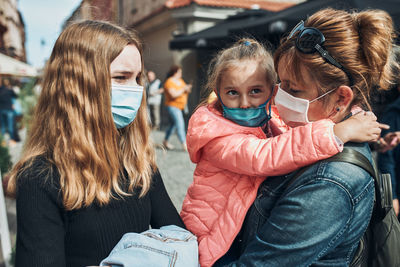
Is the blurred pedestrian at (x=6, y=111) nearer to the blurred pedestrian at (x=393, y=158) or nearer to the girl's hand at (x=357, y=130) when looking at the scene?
the blurred pedestrian at (x=393, y=158)

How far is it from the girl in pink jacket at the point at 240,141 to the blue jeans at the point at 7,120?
35.0 ft

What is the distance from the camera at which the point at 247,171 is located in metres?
1.29

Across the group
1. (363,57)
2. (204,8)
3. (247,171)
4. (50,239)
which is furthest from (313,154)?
(204,8)

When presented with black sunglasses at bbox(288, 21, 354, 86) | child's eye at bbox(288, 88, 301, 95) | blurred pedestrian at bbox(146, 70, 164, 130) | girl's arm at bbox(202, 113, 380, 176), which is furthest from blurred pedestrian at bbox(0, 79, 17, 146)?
black sunglasses at bbox(288, 21, 354, 86)

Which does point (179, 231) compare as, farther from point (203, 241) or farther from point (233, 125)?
point (233, 125)

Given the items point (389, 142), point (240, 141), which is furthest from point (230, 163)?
point (389, 142)

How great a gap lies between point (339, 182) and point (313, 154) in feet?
0.42

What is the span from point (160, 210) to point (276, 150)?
2.23 ft

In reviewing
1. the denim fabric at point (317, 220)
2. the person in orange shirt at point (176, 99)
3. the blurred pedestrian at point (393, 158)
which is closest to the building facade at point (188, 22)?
the person in orange shirt at point (176, 99)

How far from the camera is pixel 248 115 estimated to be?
151cm

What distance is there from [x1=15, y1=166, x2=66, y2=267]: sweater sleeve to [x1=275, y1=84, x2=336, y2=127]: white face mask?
3.13ft

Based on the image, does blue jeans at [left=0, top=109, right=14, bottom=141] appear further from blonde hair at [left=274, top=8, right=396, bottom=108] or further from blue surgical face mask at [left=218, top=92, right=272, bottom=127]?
blonde hair at [left=274, top=8, right=396, bottom=108]

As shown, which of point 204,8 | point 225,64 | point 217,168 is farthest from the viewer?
point 204,8

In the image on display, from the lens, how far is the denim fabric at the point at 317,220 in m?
1.01
